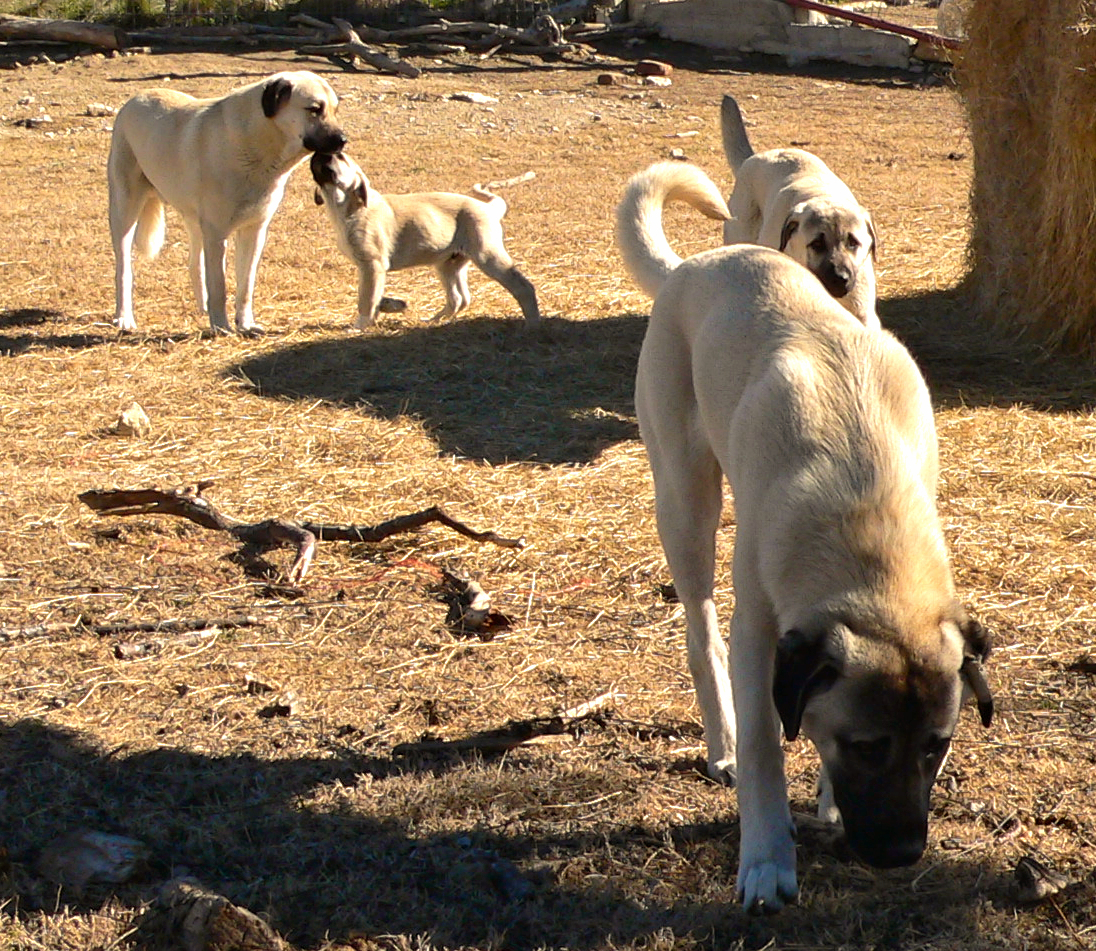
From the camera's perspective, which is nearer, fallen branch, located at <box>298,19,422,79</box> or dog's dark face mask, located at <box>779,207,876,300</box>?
dog's dark face mask, located at <box>779,207,876,300</box>

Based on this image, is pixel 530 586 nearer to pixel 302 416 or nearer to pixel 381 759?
pixel 381 759

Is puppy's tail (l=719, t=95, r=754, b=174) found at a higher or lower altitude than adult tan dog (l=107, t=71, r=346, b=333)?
higher

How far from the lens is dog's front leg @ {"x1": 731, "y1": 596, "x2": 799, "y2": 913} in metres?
2.94

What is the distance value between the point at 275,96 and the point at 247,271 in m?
1.11

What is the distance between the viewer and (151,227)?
9531 millimetres

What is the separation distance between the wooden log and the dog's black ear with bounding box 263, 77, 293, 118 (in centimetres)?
1096

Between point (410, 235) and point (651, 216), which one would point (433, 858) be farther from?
point (410, 235)

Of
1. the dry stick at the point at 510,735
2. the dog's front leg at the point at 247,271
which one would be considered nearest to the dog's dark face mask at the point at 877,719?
the dry stick at the point at 510,735

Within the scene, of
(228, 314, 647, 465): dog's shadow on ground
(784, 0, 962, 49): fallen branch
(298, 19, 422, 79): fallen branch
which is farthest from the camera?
(298, 19, 422, 79): fallen branch

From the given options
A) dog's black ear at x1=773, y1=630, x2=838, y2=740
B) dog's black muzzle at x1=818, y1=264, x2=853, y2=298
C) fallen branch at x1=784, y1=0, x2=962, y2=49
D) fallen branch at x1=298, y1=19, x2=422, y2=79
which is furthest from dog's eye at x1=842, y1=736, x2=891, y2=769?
fallen branch at x1=298, y1=19, x2=422, y2=79

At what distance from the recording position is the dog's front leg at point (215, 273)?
8625mm

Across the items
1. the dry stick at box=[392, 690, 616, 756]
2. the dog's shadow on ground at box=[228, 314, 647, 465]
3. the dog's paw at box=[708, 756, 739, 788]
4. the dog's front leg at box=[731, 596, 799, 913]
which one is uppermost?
the dog's front leg at box=[731, 596, 799, 913]

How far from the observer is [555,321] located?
889 centimetres

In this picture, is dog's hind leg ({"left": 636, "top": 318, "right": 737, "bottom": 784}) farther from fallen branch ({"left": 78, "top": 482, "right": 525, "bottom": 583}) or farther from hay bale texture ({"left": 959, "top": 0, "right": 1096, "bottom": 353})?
hay bale texture ({"left": 959, "top": 0, "right": 1096, "bottom": 353})
